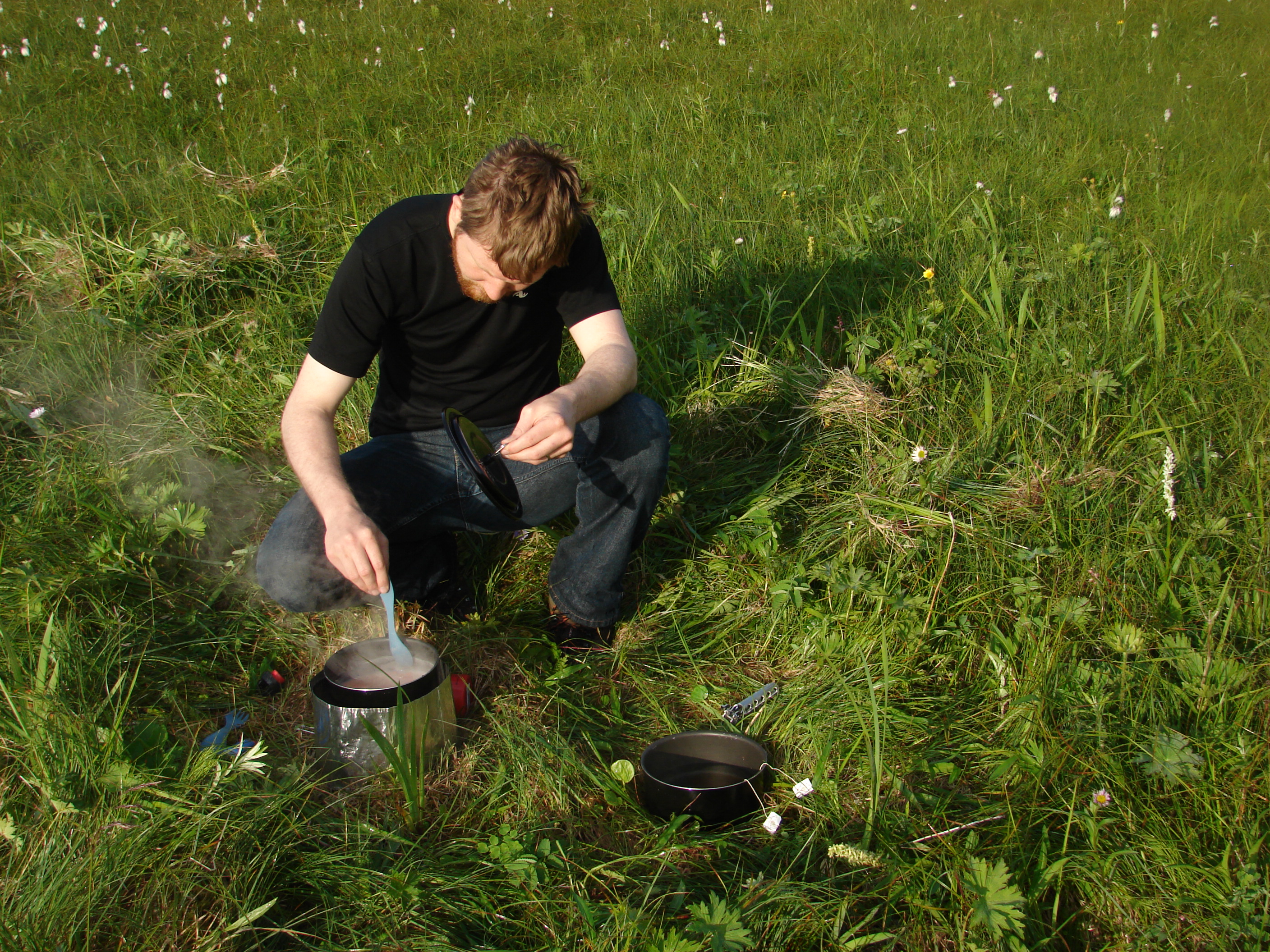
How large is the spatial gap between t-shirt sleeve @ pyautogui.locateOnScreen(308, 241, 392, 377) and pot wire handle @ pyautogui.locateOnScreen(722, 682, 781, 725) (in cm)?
123

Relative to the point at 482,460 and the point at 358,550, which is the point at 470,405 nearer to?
the point at 482,460

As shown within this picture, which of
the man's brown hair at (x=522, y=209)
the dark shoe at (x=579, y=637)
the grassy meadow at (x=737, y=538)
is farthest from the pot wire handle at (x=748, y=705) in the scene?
the man's brown hair at (x=522, y=209)

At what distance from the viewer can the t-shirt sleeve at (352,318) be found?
6.89ft

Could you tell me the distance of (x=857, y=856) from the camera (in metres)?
1.75

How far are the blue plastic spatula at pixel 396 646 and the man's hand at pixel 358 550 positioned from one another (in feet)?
0.13

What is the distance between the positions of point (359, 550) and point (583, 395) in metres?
0.60

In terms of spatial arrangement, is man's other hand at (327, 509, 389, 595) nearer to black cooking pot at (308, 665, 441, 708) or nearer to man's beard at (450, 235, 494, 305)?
black cooking pot at (308, 665, 441, 708)

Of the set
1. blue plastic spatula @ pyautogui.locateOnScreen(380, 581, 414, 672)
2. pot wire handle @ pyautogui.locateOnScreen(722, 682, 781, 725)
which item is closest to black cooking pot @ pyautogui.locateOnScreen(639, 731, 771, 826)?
pot wire handle @ pyautogui.locateOnScreen(722, 682, 781, 725)

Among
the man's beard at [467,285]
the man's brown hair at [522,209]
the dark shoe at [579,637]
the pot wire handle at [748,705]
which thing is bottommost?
the pot wire handle at [748,705]

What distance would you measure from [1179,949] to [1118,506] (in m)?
1.18

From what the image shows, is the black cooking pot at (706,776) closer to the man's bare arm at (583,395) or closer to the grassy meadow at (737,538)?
the grassy meadow at (737,538)

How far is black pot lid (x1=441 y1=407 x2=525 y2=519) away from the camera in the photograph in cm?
184

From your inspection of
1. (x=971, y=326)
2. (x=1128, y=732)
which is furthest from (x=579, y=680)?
(x=971, y=326)

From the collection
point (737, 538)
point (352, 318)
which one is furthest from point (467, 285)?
point (737, 538)
